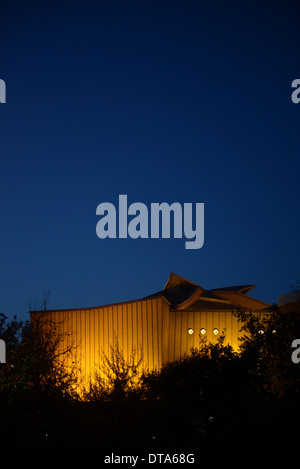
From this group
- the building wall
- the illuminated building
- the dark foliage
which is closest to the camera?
the dark foliage

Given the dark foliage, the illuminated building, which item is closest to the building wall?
the illuminated building

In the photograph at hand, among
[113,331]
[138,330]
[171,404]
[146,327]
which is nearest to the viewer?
[171,404]

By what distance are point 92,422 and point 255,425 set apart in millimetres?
5463

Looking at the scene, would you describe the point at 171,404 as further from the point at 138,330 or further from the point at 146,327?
the point at 138,330

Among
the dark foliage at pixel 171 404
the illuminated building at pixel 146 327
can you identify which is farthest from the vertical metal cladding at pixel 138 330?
the dark foliage at pixel 171 404

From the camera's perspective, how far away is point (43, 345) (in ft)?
77.2

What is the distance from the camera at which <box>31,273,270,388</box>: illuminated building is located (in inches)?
1078

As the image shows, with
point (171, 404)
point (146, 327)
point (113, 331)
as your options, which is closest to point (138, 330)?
point (146, 327)

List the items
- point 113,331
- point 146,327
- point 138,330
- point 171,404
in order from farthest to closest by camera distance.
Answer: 1. point 113,331
2. point 138,330
3. point 146,327
4. point 171,404

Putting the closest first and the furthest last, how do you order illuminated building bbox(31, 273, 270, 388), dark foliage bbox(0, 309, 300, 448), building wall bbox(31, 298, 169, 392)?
1. dark foliage bbox(0, 309, 300, 448)
2. illuminated building bbox(31, 273, 270, 388)
3. building wall bbox(31, 298, 169, 392)

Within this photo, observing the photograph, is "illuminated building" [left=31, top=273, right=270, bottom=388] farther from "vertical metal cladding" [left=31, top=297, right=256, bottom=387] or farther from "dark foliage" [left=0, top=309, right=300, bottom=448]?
"dark foliage" [left=0, top=309, right=300, bottom=448]

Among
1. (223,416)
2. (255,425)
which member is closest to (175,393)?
(223,416)

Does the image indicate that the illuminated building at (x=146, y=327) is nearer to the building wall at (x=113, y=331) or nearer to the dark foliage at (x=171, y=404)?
the building wall at (x=113, y=331)

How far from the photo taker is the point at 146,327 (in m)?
28.0
